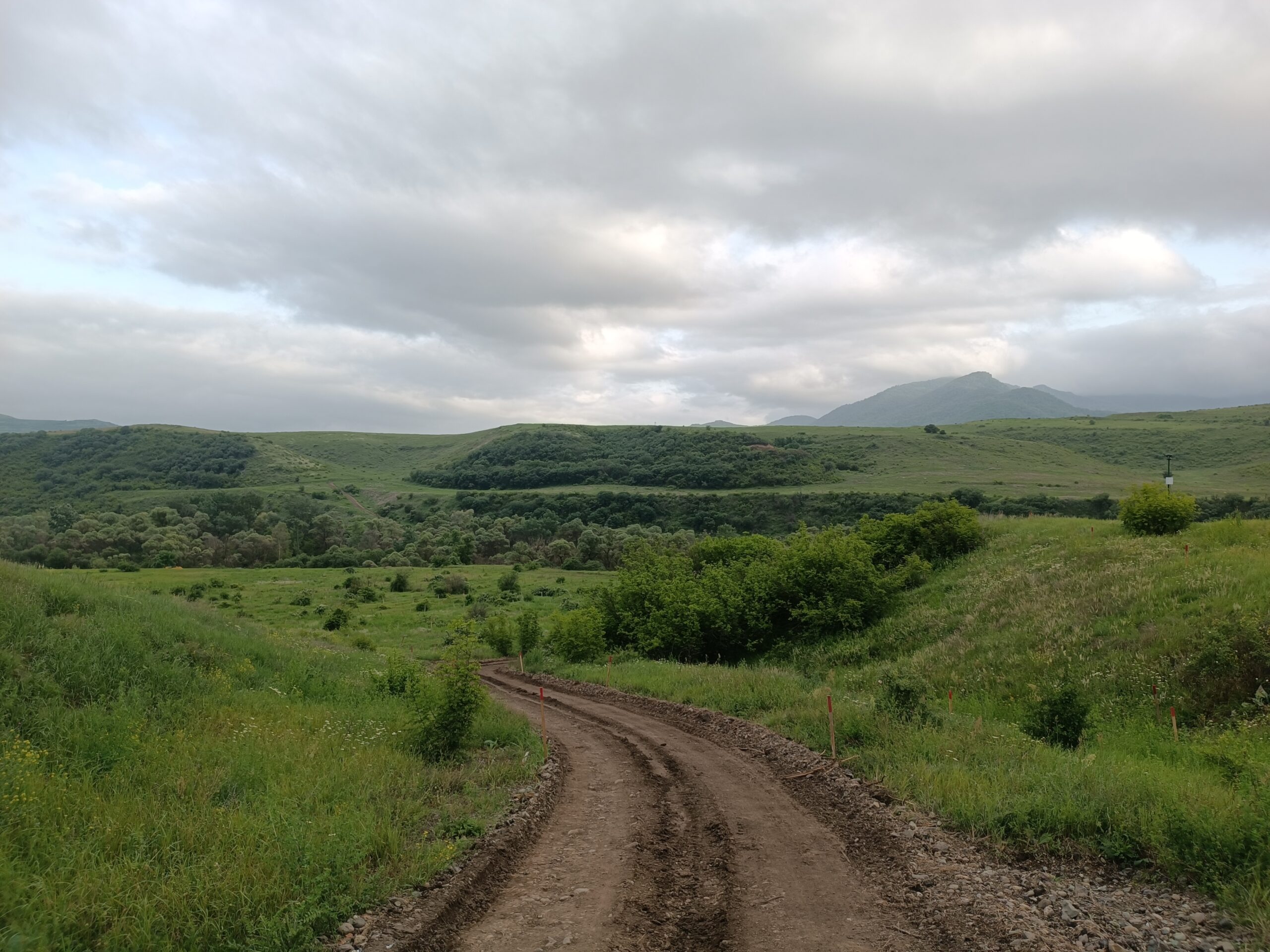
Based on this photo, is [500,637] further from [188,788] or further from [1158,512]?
[188,788]

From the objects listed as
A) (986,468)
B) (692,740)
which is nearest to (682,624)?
(692,740)

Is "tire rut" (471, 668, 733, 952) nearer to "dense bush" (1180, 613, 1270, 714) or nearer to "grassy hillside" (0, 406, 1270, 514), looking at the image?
"dense bush" (1180, 613, 1270, 714)

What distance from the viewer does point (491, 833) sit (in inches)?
339

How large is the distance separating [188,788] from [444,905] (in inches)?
156

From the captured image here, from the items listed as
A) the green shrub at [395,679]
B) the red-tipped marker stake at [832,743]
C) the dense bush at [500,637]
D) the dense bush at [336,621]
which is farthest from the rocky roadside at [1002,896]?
the dense bush at [336,621]

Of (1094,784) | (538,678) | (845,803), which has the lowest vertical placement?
(538,678)

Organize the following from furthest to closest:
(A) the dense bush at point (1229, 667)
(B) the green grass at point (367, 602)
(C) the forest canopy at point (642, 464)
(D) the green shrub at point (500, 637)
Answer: (C) the forest canopy at point (642, 464)
(B) the green grass at point (367, 602)
(D) the green shrub at point (500, 637)
(A) the dense bush at point (1229, 667)

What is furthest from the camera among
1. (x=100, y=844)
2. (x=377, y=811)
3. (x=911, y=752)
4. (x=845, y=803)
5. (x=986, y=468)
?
(x=986, y=468)

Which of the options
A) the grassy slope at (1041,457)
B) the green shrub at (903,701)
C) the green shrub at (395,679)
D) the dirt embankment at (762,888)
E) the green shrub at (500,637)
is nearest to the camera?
the dirt embankment at (762,888)

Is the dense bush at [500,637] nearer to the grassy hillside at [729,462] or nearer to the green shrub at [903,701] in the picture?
the green shrub at [903,701]

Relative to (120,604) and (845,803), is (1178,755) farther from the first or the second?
(120,604)

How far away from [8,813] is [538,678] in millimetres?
23802

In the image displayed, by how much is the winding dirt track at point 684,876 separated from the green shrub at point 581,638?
20.8m

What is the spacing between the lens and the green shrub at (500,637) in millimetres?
40969
